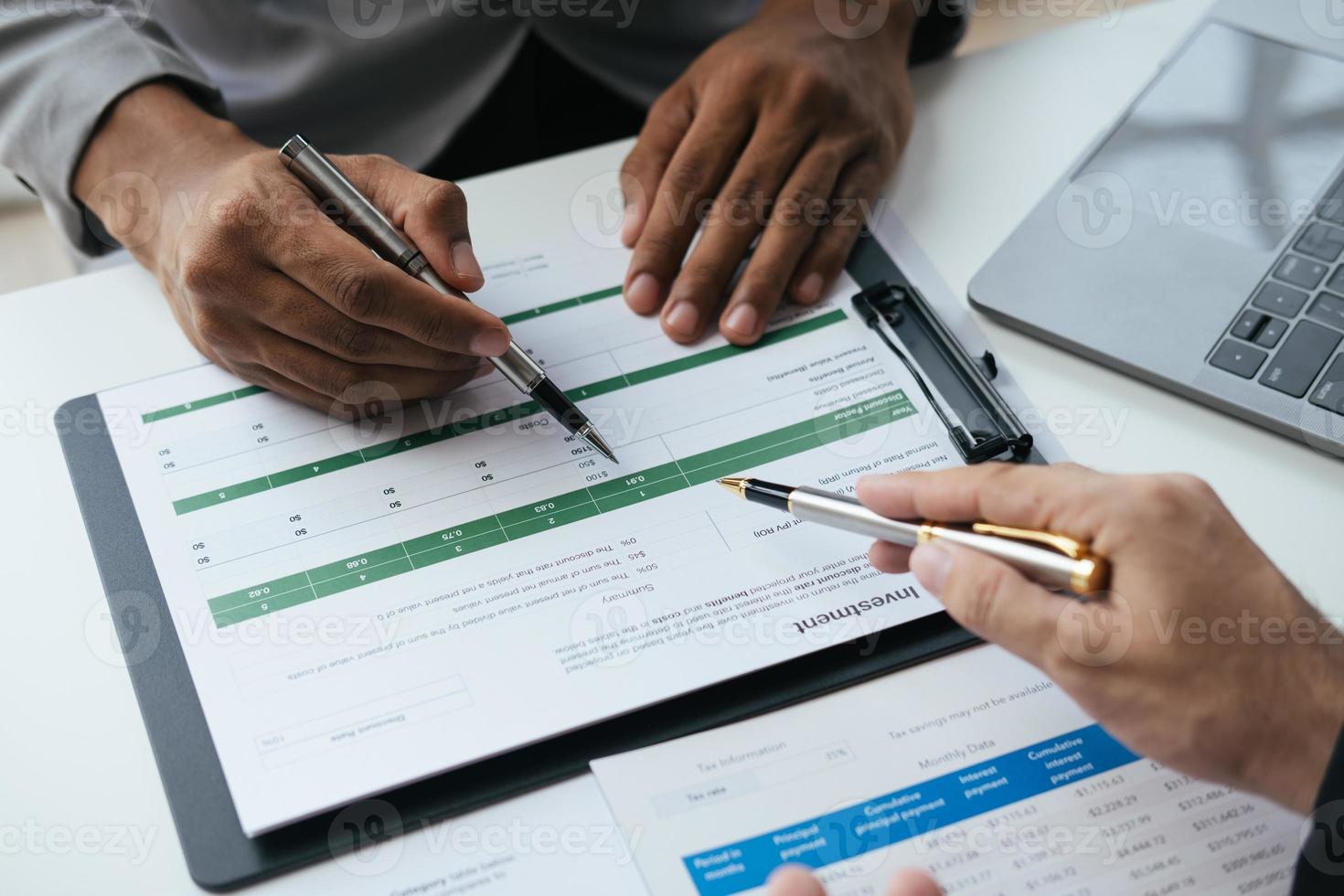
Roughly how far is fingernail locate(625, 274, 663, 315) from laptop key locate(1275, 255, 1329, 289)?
1.48 feet

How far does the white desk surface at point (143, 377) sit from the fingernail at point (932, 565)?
0.22m

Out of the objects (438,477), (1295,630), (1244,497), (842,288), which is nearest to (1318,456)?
(1244,497)

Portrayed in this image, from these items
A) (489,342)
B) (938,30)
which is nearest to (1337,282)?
(938,30)

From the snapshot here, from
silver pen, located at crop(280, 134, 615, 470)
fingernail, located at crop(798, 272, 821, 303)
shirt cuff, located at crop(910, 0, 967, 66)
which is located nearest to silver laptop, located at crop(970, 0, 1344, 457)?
fingernail, located at crop(798, 272, 821, 303)

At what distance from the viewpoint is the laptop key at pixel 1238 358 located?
2.34 ft

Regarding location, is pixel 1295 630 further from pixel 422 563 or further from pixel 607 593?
pixel 422 563

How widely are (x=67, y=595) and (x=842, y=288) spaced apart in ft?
1.92

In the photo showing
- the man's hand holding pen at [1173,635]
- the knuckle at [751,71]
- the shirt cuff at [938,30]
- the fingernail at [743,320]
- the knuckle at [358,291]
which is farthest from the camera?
the shirt cuff at [938,30]

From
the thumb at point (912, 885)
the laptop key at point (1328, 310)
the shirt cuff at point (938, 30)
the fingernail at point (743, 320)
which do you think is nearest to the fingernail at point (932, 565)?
the thumb at point (912, 885)

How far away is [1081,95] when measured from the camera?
96 cm

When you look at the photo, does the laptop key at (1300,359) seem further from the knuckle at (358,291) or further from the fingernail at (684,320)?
the knuckle at (358,291)

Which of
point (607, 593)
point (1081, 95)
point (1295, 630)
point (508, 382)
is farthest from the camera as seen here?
point (1081, 95)

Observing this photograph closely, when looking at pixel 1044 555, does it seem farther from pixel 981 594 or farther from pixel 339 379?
pixel 339 379

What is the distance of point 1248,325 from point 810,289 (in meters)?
0.31
